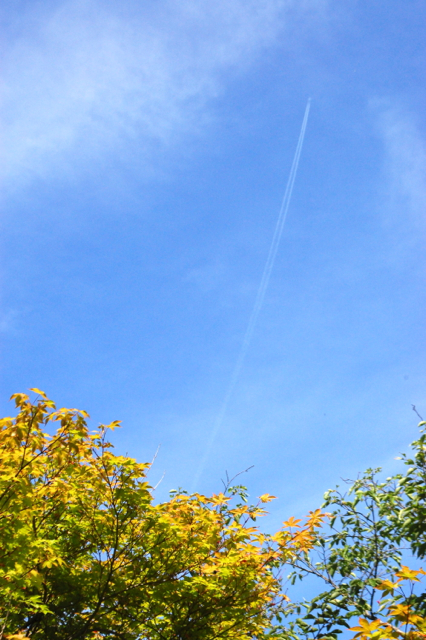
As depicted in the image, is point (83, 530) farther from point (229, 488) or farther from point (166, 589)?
point (229, 488)

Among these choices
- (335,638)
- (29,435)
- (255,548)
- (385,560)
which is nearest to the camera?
(29,435)

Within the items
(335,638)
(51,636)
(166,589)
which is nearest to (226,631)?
(166,589)

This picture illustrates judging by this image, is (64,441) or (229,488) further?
(229,488)

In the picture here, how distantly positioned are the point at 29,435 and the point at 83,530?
230 cm

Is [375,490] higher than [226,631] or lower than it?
higher

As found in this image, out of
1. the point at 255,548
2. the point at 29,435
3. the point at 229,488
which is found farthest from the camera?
the point at 229,488

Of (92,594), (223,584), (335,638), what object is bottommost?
(335,638)

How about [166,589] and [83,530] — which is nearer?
[166,589]

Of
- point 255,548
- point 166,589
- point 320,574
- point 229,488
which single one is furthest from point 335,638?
point 229,488

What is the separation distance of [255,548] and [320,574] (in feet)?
9.16

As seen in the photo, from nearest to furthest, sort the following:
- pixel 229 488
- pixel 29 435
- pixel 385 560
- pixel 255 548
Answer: pixel 29 435, pixel 255 548, pixel 385 560, pixel 229 488

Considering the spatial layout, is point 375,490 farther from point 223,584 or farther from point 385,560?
point 223,584

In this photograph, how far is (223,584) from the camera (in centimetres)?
658

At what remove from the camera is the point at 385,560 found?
8.36 metres
